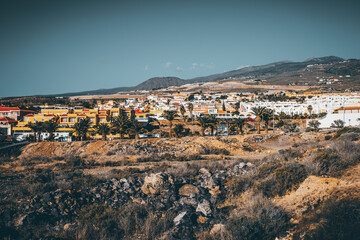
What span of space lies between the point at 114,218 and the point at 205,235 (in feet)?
13.9

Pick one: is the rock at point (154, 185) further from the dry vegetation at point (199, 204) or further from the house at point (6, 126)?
the house at point (6, 126)

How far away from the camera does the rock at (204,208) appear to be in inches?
458

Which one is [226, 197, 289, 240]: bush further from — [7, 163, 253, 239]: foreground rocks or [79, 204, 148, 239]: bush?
[79, 204, 148, 239]: bush

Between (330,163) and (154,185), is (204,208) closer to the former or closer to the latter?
(154,185)

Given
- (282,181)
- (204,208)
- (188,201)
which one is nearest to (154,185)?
(188,201)

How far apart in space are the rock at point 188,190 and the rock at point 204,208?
2067mm

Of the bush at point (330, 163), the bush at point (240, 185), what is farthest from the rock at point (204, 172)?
the bush at point (330, 163)

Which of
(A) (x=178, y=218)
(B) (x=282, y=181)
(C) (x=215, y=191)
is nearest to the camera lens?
(A) (x=178, y=218)

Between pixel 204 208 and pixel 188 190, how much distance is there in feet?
10.2

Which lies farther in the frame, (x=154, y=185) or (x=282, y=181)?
(x=154, y=185)

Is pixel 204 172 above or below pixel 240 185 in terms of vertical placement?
below

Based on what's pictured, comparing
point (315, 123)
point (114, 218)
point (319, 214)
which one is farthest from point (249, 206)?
point (315, 123)

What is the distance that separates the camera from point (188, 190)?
14.9 metres

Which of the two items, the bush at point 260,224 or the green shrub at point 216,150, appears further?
the green shrub at point 216,150
